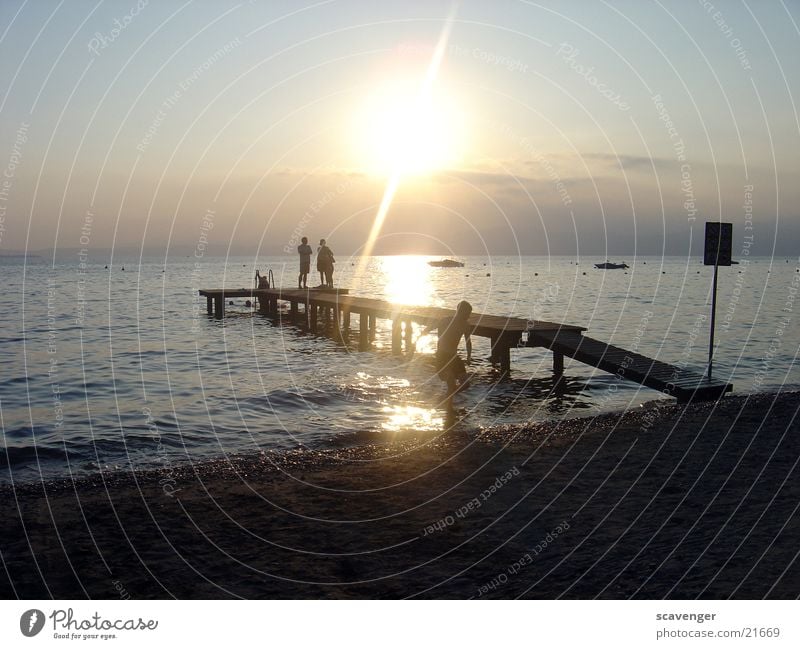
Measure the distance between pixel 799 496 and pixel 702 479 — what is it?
1153 mm

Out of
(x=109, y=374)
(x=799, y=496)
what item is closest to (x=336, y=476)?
(x=799, y=496)

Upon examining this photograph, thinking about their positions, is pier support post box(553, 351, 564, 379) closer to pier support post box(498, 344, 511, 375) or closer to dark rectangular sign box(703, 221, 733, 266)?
pier support post box(498, 344, 511, 375)

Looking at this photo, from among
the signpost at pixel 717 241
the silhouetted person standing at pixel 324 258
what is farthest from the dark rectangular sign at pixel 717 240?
the silhouetted person standing at pixel 324 258

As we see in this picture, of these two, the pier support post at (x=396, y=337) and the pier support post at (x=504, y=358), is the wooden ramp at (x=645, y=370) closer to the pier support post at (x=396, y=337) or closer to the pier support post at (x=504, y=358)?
the pier support post at (x=504, y=358)

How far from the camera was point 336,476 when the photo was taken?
9328 mm

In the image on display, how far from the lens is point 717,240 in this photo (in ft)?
49.6

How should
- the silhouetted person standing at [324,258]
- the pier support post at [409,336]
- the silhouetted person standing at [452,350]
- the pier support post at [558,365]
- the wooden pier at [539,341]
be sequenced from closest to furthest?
the silhouetted person standing at [452,350] < the wooden pier at [539,341] < the pier support post at [558,365] < the pier support post at [409,336] < the silhouetted person standing at [324,258]

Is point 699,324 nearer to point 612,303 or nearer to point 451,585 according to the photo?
point 612,303

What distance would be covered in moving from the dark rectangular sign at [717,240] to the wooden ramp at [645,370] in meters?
2.64
